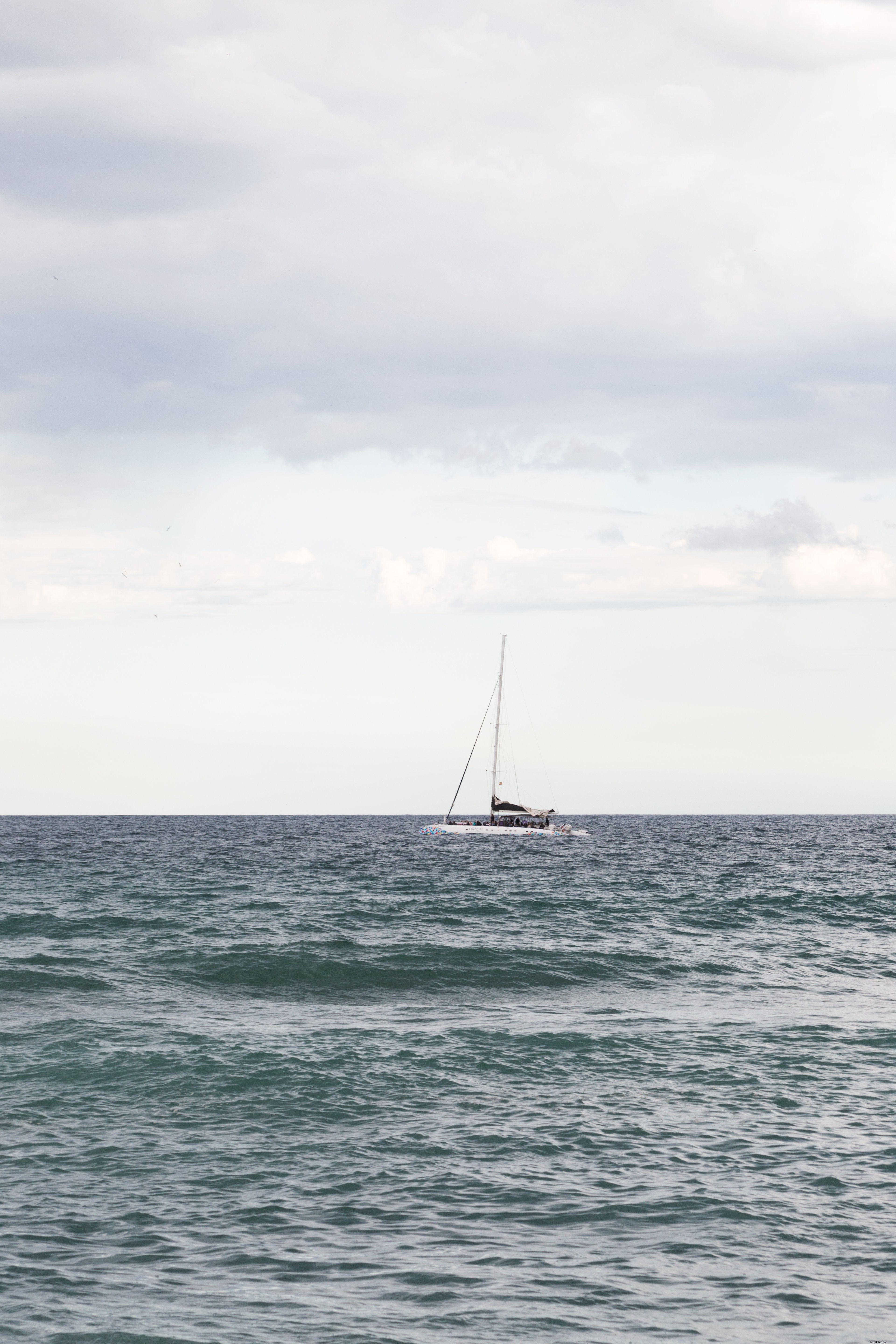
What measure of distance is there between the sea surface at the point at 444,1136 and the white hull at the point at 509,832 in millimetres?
81822

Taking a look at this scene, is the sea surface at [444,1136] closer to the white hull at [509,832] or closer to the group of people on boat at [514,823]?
the white hull at [509,832]

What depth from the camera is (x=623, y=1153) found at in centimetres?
1691

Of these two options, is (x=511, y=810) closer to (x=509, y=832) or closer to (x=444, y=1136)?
(x=509, y=832)

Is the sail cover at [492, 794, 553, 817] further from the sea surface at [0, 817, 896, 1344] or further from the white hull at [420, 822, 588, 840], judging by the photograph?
the sea surface at [0, 817, 896, 1344]

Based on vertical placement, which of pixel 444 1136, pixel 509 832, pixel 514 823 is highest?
pixel 444 1136

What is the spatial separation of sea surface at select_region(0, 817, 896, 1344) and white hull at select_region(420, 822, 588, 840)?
268 ft

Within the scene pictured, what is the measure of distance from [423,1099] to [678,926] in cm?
2866

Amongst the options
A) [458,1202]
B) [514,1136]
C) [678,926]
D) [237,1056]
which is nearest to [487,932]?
[678,926]

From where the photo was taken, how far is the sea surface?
11.9 metres

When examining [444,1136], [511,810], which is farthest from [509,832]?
[444,1136]

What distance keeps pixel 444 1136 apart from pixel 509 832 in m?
109

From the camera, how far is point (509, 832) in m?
126

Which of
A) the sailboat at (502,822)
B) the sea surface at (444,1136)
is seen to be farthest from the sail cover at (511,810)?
the sea surface at (444,1136)

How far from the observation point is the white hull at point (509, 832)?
125 metres
